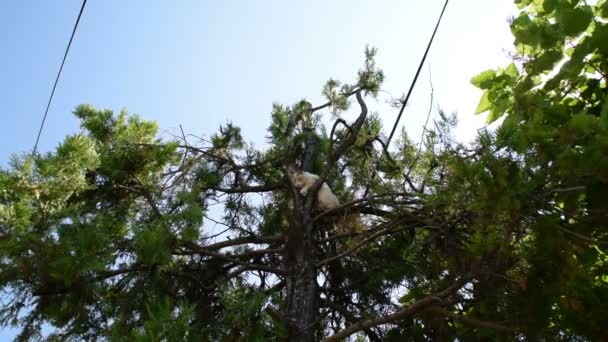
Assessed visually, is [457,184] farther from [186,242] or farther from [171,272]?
[171,272]

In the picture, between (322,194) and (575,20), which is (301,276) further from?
(575,20)

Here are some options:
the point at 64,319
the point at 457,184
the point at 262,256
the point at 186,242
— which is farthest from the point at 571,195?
the point at 64,319

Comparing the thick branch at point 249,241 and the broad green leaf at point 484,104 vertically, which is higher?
the thick branch at point 249,241

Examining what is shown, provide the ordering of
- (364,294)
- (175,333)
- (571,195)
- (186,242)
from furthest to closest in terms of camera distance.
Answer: (364,294) < (186,242) < (571,195) < (175,333)

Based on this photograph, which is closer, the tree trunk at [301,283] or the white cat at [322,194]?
the tree trunk at [301,283]

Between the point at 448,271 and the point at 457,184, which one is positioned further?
the point at 448,271

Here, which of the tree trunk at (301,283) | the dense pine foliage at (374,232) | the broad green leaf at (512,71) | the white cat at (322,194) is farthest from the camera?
the white cat at (322,194)

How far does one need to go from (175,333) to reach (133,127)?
2.18m

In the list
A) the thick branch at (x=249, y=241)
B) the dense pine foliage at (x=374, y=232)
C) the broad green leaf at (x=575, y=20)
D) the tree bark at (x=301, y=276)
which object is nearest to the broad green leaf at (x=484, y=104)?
the dense pine foliage at (x=374, y=232)

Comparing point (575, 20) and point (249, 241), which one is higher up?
point (249, 241)

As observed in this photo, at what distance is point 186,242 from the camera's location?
2.92m

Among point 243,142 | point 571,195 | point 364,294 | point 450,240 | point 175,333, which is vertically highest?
point 243,142

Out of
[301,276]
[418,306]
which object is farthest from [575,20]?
[301,276]

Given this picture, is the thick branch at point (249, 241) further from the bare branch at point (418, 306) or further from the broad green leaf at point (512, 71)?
the broad green leaf at point (512, 71)
